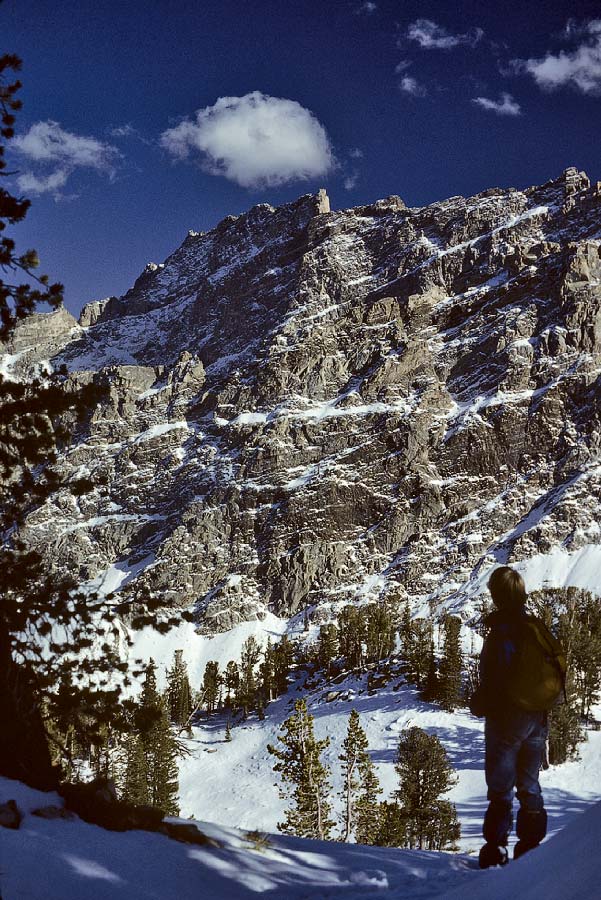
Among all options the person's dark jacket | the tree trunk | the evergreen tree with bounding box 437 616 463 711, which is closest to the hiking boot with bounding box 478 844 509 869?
the person's dark jacket

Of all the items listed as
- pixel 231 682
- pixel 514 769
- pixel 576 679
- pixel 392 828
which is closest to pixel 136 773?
pixel 392 828

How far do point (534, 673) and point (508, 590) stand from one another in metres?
0.75

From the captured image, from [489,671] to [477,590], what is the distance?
158m

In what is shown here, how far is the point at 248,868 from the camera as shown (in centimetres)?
611

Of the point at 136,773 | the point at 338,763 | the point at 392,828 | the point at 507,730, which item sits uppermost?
the point at 507,730

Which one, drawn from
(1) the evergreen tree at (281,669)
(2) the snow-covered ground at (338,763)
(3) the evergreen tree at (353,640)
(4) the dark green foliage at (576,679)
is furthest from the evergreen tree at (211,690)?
(4) the dark green foliage at (576,679)

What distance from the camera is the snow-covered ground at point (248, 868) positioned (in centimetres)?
396

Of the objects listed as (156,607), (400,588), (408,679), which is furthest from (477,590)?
(156,607)

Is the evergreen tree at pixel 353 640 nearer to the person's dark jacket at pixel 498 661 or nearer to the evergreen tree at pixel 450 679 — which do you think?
the evergreen tree at pixel 450 679

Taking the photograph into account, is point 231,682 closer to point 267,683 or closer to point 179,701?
point 267,683

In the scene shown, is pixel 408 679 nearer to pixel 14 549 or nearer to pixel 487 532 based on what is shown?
pixel 14 549

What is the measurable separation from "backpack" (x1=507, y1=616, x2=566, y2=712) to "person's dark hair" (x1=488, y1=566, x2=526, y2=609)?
251 millimetres

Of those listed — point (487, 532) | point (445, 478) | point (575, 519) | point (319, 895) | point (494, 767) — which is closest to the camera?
point (319, 895)

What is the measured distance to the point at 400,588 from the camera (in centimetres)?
16912
